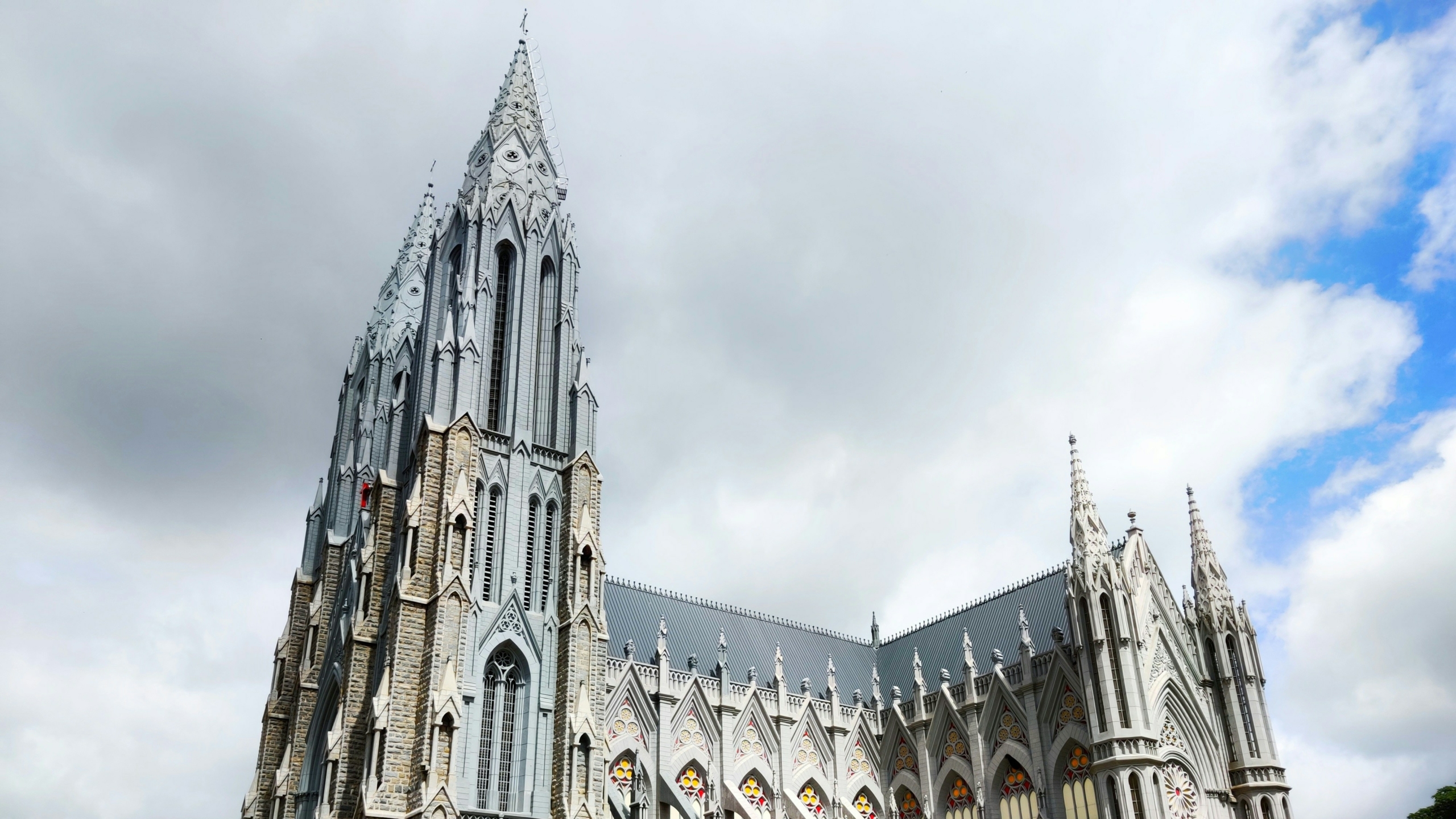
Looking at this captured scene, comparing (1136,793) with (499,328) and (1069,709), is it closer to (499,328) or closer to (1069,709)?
(1069,709)

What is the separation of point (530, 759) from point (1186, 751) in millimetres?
23001

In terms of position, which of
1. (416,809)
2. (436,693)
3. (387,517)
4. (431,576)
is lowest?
(416,809)

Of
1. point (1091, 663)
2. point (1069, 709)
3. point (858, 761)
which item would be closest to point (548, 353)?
point (858, 761)

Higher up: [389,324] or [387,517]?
[389,324]

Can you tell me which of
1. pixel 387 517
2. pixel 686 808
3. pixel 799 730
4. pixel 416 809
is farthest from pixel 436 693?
pixel 799 730

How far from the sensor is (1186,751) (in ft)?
132

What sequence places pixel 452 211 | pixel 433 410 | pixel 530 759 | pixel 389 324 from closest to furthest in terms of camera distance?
pixel 530 759 < pixel 433 410 < pixel 452 211 < pixel 389 324

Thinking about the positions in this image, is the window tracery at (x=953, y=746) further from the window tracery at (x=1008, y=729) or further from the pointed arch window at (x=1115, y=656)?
the pointed arch window at (x=1115, y=656)

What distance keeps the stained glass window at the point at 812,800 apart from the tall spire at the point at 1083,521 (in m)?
14.5

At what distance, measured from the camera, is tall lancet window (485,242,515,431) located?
1597 inches

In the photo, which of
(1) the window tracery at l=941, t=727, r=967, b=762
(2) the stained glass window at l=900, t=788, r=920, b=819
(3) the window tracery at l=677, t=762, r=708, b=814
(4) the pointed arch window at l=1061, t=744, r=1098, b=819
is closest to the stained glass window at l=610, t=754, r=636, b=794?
(3) the window tracery at l=677, t=762, r=708, b=814

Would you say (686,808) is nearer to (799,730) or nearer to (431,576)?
(799,730)

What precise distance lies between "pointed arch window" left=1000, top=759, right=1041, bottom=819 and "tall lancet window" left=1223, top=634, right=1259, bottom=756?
7878mm

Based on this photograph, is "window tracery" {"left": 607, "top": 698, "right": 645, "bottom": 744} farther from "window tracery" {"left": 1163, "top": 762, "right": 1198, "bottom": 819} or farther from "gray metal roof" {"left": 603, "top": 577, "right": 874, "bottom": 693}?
"window tracery" {"left": 1163, "top": 762, "right": 1198, "bottom": 819}
